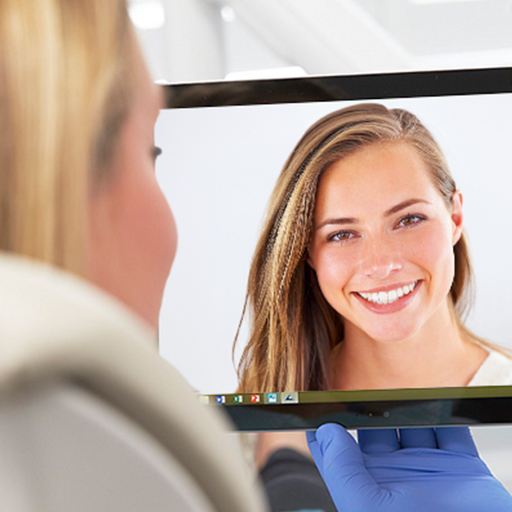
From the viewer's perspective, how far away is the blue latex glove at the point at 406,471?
0.98 metres

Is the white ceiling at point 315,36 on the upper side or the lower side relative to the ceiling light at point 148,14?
lower

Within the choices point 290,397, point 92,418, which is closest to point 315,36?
point 290,397

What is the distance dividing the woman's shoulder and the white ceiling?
0.41 m

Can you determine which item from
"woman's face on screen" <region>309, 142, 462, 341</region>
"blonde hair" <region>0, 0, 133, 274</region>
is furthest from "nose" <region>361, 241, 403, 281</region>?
"blonde hair" <region>0, 0, 133, 274</region>

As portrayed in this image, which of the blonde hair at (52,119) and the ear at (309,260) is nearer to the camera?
the blonde hair at (52,119)

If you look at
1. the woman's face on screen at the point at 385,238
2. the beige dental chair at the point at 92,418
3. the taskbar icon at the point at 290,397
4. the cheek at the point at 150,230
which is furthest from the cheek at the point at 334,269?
the beige dental chair at the point at 92,418

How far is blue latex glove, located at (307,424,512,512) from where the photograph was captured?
98cm

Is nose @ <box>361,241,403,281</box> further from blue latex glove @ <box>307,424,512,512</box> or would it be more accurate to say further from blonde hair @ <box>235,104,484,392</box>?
blue latex glove @ <box>307,424,512,512</box>

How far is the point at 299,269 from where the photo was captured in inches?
38.1

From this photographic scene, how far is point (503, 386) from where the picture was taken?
955 millimetres

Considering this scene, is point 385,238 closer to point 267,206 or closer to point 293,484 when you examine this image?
point 267,206

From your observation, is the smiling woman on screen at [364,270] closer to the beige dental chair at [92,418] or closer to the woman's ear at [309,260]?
the woman's ear at [309,260]

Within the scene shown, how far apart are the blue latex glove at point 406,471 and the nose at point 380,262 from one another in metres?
0.16

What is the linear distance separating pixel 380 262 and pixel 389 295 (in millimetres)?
38
